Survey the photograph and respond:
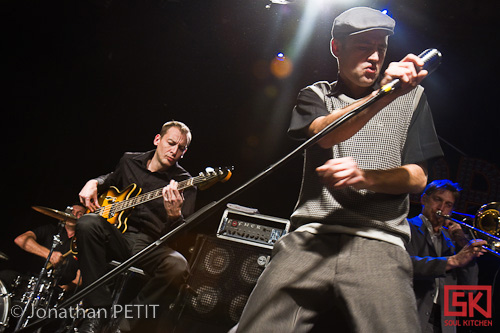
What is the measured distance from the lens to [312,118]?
49.9 inches

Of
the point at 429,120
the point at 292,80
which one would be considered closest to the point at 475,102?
the point at 292,80

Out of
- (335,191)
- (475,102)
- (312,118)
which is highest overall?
(475,102)

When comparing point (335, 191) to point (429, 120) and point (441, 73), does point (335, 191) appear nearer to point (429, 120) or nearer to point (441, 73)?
point (429, 120)

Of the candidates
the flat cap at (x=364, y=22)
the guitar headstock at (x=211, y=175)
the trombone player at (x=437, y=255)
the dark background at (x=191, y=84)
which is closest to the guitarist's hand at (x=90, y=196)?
the guitar headstock at (x=211, y=175)

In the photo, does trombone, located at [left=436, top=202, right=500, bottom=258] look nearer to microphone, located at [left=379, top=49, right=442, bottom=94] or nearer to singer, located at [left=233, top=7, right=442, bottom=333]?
singer, located at [left=233, top=7, right=442, bottom=333]

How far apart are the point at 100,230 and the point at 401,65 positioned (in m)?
2.77

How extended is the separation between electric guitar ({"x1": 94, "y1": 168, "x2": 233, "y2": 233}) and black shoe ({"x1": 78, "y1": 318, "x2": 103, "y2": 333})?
93cm

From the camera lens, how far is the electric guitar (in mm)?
3684

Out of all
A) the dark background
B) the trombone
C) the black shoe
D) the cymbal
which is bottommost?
the black shoe

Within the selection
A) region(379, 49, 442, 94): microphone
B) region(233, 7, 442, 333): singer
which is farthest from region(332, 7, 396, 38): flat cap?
region(379, 49, 442, 94): microphone

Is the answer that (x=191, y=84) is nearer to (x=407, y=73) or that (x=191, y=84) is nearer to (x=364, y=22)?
(x=364, y=22)

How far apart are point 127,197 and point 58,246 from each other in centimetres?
102

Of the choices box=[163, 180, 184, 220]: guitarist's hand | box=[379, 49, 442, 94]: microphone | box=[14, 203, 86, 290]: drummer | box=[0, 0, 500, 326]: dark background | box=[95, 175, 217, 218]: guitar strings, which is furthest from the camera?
box=[0, 0, 500, 326]: dark background

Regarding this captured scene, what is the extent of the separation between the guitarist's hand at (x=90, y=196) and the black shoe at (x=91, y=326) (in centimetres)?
117
